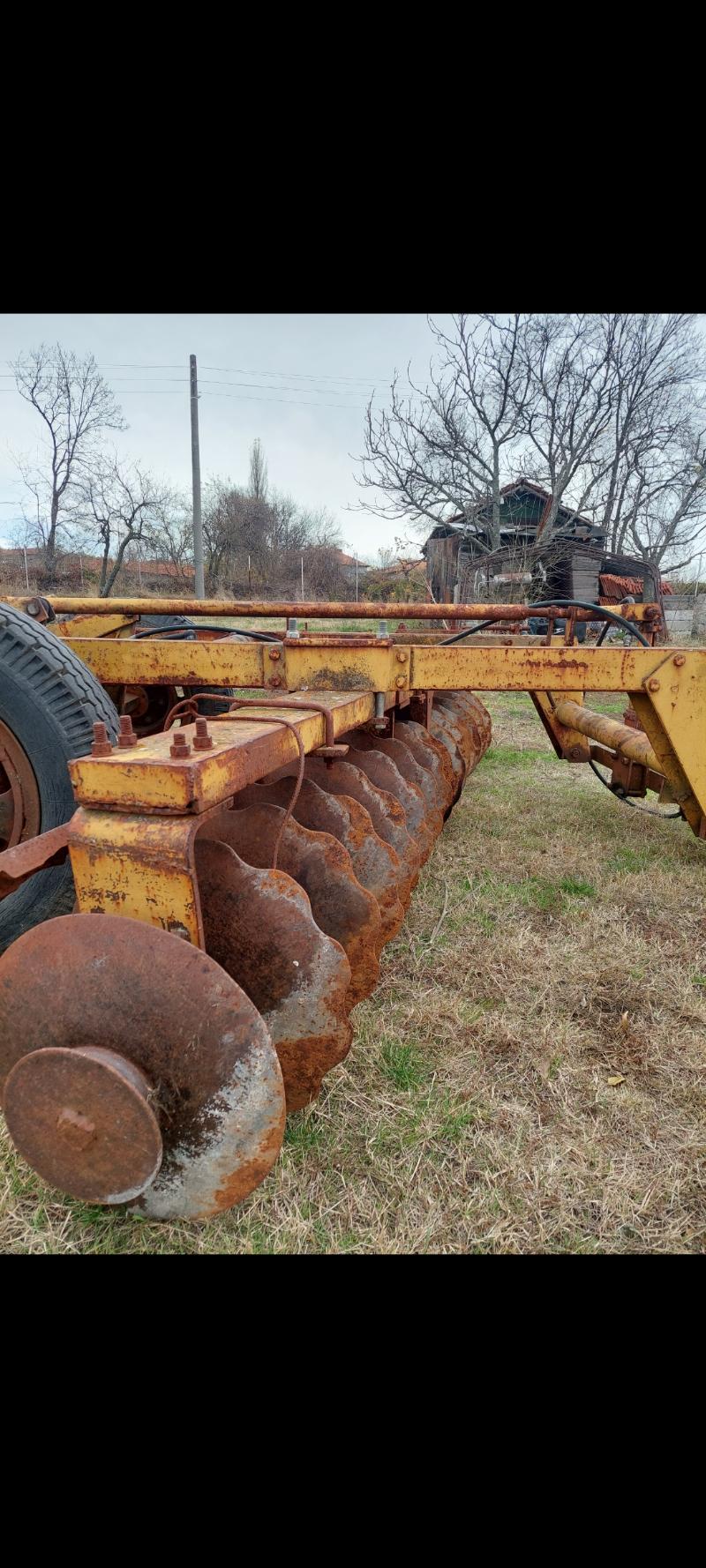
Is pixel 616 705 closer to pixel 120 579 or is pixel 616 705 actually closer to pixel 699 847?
pixel 699 847

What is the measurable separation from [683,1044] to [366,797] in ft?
4.44

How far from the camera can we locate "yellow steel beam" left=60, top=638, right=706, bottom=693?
8.46 ft

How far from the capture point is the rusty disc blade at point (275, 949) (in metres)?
1.66

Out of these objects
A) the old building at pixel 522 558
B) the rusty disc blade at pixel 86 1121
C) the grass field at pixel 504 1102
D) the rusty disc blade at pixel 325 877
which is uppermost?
the old building at pixel 522 558

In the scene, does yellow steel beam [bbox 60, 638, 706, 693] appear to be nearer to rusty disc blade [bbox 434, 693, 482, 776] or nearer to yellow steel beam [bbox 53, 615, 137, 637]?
yellow steel beam [bbox 53, 615, 137, 637]

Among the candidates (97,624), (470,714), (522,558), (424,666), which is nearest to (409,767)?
(424,666)

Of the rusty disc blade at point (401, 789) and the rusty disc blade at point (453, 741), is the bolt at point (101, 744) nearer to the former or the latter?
the rusty disc blade at point (401, 789)

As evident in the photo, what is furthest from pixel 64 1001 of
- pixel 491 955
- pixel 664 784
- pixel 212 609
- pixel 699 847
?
pixel 699 847

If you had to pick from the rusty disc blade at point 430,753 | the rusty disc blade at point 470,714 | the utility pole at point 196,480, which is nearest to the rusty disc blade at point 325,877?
the rusty disc blade at point 430,753

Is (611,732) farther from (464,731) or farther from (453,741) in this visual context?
(464,731)

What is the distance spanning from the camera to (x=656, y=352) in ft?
55.2

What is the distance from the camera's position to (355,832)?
2.34m

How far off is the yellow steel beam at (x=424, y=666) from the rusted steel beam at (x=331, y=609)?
39 centimetres

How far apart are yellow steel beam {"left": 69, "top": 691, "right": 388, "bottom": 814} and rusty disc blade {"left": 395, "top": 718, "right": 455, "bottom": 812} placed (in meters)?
1.83
